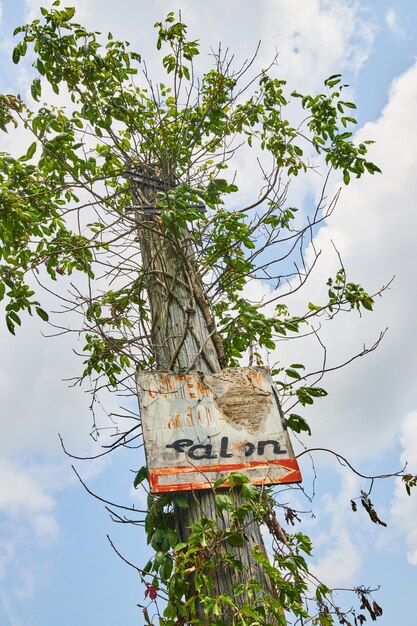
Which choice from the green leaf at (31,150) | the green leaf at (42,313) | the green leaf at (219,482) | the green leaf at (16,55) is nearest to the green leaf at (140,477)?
the green leaf at (219,482)

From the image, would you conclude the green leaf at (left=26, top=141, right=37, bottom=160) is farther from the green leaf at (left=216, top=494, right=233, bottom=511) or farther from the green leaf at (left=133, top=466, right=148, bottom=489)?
the green leaf at (left=216, top=494, right=233, bottom=511)

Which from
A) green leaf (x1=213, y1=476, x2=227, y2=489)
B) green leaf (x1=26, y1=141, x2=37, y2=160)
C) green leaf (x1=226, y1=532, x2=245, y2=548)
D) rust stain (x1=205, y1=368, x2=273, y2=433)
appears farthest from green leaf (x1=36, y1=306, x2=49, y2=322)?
green leaf (x1=226, y1=532, x2=245, y2=548)

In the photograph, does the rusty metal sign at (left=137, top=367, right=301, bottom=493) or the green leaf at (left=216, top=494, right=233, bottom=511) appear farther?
the rusty metal sign at (left=137, top=367, right=301, bottom=493)

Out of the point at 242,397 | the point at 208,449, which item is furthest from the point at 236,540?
the point at 242,397

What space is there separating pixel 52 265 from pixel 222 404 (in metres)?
1.93

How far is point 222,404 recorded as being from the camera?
10.0ft

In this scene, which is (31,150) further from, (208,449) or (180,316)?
(208,449)

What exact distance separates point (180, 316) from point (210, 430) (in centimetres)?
81

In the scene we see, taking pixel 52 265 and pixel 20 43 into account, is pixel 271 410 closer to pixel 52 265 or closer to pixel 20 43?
pixel 52 265

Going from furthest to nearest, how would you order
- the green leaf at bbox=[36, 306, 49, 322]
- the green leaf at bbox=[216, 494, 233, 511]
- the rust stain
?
the green leaf at bbox=[36, 306, 49, 322], the rust stain, the green leaf at bbox=[216, 494, 233, 511]

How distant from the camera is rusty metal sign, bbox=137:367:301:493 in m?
2.80

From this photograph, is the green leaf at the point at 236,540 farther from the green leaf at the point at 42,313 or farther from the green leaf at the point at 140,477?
the green leaf at the point at 42,313

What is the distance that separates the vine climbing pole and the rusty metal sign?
14 cm

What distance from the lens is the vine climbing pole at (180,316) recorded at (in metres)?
2.85
